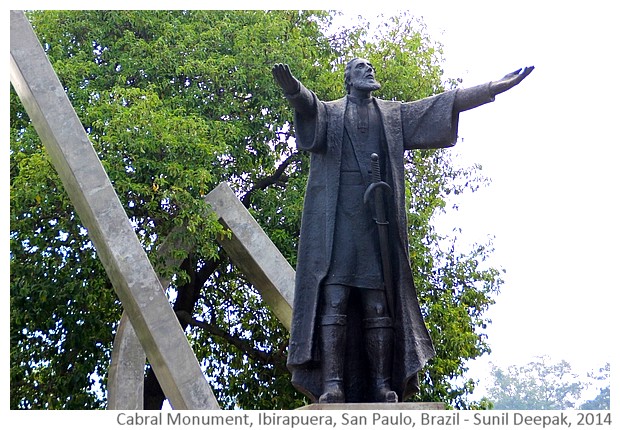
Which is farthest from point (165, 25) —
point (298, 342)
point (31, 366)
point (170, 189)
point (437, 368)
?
point (298, 342)

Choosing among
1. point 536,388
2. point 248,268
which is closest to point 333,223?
point 248,268

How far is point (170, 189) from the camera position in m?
13.8

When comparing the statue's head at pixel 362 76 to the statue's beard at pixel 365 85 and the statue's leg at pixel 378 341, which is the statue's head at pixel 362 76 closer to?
the statue's beard at pixel 365 85

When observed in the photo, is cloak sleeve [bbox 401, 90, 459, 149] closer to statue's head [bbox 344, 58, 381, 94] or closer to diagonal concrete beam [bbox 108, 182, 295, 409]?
statue's head [bbox 344, 58, 381, 94]

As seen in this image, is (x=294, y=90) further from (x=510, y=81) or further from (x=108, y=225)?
(x=108, y=225)

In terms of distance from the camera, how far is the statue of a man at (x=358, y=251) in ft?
22.4

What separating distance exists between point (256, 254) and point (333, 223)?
259 inches

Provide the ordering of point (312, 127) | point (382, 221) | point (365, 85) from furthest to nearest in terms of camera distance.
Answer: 1. point (365, 85)
2. point (312, 127)
3. point (382, 221)

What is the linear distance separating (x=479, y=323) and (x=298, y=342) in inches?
380

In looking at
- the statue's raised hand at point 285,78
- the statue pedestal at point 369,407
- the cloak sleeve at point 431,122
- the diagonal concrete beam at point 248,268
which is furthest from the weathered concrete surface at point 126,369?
the statue pedestal at point 369,407

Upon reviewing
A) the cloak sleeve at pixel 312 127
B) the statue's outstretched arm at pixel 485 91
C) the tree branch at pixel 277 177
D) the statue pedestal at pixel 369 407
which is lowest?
the statue pedestal at pixel 369 407

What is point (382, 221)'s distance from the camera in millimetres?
6922

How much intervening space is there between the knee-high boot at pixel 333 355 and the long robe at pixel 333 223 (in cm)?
8

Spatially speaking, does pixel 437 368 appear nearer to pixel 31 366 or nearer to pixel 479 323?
pixel 479 323
